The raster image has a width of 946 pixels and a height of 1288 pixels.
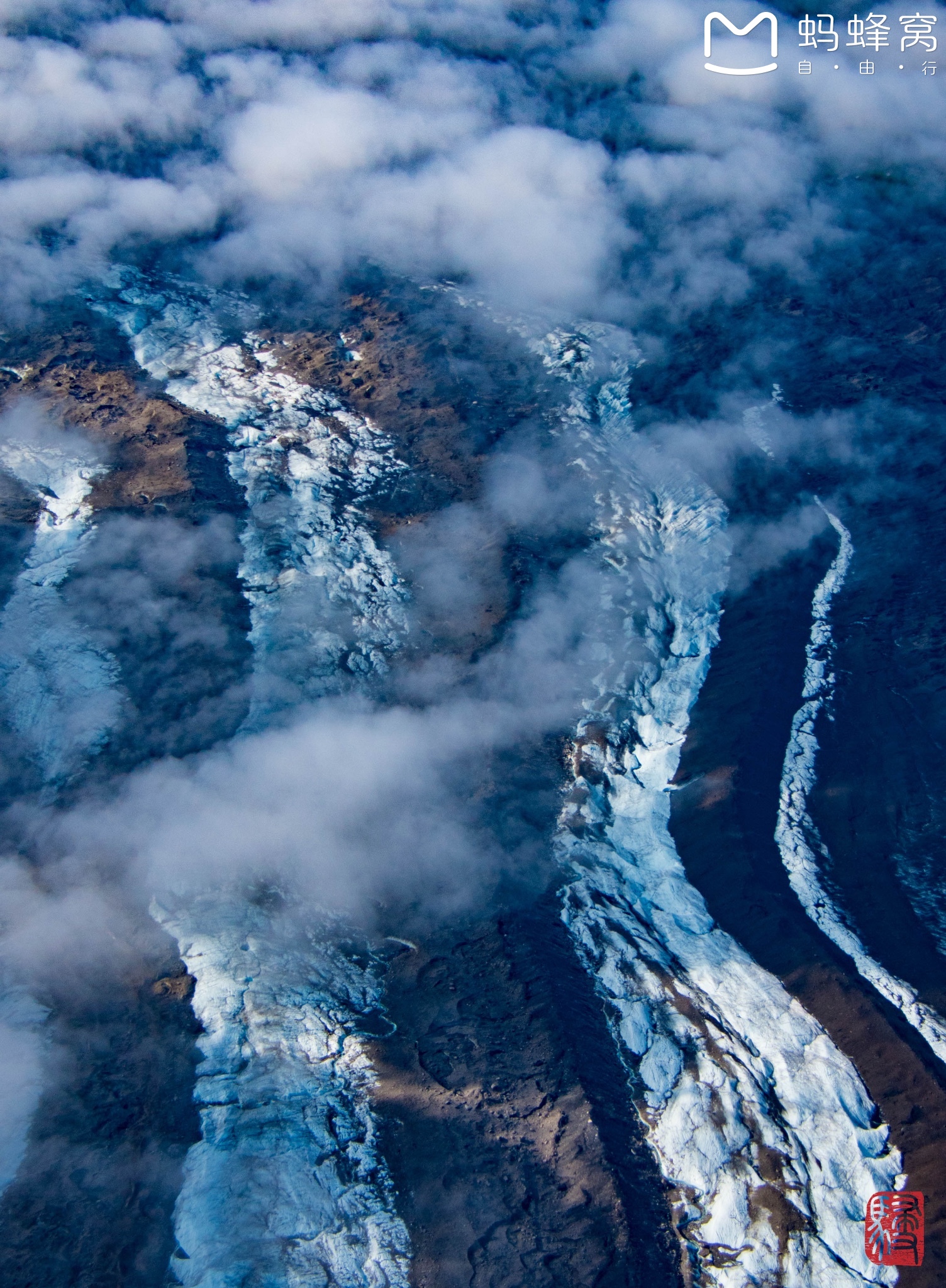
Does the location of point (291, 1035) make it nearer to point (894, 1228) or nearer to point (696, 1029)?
point (696, 1029)

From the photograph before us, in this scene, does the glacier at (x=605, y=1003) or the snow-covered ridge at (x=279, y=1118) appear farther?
the glacier at (x=605, y=1003)

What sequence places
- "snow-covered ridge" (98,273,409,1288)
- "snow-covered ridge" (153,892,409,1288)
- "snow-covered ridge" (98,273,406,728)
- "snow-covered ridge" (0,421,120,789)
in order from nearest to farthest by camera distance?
"snow-covered ridge" (153,892,409,1288)
"snow-covered ridge" (98,273,409,1288)
"snow-covered ridge" (0,421,120,789)
"snow-covered ridge" (98,273,406,728)

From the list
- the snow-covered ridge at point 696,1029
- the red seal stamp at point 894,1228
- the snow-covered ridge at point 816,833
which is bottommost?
the snow-covered ridge at point 696,1029

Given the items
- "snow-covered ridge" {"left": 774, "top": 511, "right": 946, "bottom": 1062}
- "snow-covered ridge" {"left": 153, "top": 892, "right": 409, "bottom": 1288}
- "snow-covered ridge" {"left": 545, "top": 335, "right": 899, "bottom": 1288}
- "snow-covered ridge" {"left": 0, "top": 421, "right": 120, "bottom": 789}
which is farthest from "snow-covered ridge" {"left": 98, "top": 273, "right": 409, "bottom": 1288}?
"snow-covered ridge" {"left": 774, "top": 511, "right": 946, "bottom": 1062}

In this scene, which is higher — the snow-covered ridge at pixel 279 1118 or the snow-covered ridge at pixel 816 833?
the snow-covered ridge at pixel 816 833

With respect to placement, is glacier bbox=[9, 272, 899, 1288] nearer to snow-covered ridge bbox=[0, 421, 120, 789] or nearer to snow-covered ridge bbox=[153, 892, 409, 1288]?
snow-covered ridge bbox=[153, 892, 409, 1288]

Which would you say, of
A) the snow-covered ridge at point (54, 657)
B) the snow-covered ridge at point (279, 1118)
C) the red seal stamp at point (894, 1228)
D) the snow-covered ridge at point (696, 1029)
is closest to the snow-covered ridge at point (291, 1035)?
the snow-covered ridge at point (279, 1118)

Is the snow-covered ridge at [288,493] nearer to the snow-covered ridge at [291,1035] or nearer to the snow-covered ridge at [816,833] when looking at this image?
the snow-covered ridge at [291,1035]
